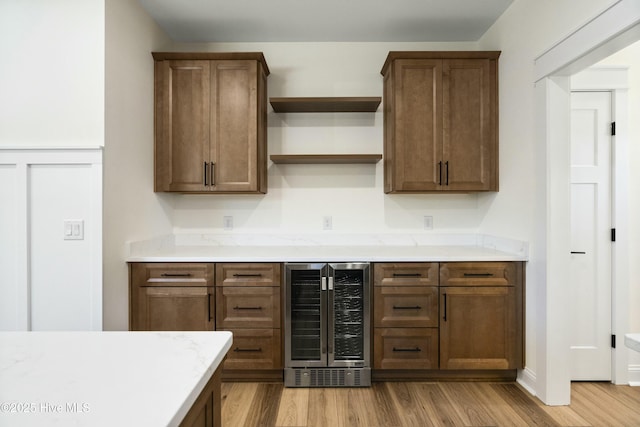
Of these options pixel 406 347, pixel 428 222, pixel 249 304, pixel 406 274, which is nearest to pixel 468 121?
pixel 428 222

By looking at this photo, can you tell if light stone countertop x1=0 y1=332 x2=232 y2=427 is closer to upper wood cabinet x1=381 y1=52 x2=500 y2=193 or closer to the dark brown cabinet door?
the dark brown cabinet door

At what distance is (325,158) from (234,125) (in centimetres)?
78

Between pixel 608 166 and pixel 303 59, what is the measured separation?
255 centimetres

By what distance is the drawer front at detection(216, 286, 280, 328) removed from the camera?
2510 millimetres

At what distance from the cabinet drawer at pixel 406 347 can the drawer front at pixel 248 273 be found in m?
0.83

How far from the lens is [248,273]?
2.52 m

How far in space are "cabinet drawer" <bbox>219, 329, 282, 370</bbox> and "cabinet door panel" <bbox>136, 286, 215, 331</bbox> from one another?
0.82ft

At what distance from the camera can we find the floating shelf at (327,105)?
2.83m

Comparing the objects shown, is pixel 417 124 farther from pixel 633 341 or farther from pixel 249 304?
pixel 633 341

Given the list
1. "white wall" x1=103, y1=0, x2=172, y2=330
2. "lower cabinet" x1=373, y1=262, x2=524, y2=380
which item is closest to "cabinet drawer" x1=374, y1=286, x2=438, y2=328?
"lower cabinet" x1=373, y1=262, x2=524, y2=380

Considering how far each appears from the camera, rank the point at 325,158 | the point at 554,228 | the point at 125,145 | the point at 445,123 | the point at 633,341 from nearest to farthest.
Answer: the point at 633,341 → the point at 554,228 → the point at 125,145 → the point at 445,123 → the point at 325,158

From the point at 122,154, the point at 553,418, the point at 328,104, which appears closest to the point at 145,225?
the point at 122,154

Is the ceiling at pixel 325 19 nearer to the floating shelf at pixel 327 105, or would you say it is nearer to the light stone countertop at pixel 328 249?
the floating shelf at pixel 327 105

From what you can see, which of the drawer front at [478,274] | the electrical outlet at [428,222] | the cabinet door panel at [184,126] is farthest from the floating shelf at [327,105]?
the drawer front at [478,274]
